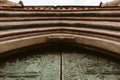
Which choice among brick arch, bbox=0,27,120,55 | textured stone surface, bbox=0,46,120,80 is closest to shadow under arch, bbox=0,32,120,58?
brick arch, bbox=0,27,120,55

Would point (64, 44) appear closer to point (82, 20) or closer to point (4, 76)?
point (82, 20)

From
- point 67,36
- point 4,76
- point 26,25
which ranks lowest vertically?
point 4,76

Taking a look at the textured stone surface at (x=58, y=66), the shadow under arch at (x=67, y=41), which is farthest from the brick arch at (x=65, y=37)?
the textured stone surface at (x=58, y=66)

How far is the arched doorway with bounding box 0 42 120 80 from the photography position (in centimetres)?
205

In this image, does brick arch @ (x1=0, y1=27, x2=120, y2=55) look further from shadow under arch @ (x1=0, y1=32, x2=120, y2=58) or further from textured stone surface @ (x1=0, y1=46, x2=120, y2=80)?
textured stone surface @ (x1=0, y1=46, x2=120, y2=80)

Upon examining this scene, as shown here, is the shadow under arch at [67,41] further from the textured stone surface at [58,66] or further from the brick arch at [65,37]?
the textured stone surface at [58,66]

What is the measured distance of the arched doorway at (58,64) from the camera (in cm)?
205

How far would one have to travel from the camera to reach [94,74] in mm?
2074

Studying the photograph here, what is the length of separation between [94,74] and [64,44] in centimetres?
76

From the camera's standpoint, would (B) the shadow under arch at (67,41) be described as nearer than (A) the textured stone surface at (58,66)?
No

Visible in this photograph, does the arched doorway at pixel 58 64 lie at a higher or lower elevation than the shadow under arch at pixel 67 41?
lower

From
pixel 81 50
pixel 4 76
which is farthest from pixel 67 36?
pixel 4 76

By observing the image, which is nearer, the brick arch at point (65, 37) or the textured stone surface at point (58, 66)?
the textured stone surface at point (58, 66)

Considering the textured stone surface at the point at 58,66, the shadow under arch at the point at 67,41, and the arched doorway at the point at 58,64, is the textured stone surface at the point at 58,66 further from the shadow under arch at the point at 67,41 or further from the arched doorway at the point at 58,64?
the shadow under arch at the point at 67,41
